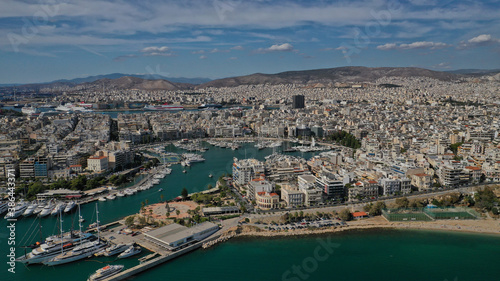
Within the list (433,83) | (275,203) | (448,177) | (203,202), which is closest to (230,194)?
(203,202)

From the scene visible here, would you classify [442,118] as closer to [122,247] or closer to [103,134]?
[103,134]

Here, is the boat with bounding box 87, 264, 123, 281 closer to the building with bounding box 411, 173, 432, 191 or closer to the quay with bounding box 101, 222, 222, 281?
the quay with bounding box 101, 222, 222, 281

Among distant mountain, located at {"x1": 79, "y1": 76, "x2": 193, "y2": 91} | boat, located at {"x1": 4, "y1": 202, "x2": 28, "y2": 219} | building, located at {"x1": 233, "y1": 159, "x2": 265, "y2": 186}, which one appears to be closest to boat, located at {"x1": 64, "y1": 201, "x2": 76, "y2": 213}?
boat, located at {"x1": 4, "y1": 202, "x2": 28, "y2": 219}

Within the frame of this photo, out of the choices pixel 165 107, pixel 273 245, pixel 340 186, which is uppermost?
pixel 165 107

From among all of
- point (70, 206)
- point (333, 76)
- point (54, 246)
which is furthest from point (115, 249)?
point (333, 76)

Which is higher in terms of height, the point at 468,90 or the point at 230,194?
the point at 468,90

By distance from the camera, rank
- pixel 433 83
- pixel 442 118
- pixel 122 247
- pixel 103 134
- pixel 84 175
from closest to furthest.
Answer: pixel 122 247
pixel 84 175
pixel 103 134
pixel 442 118
pixel 433 83

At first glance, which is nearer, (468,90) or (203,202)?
(203,202)
